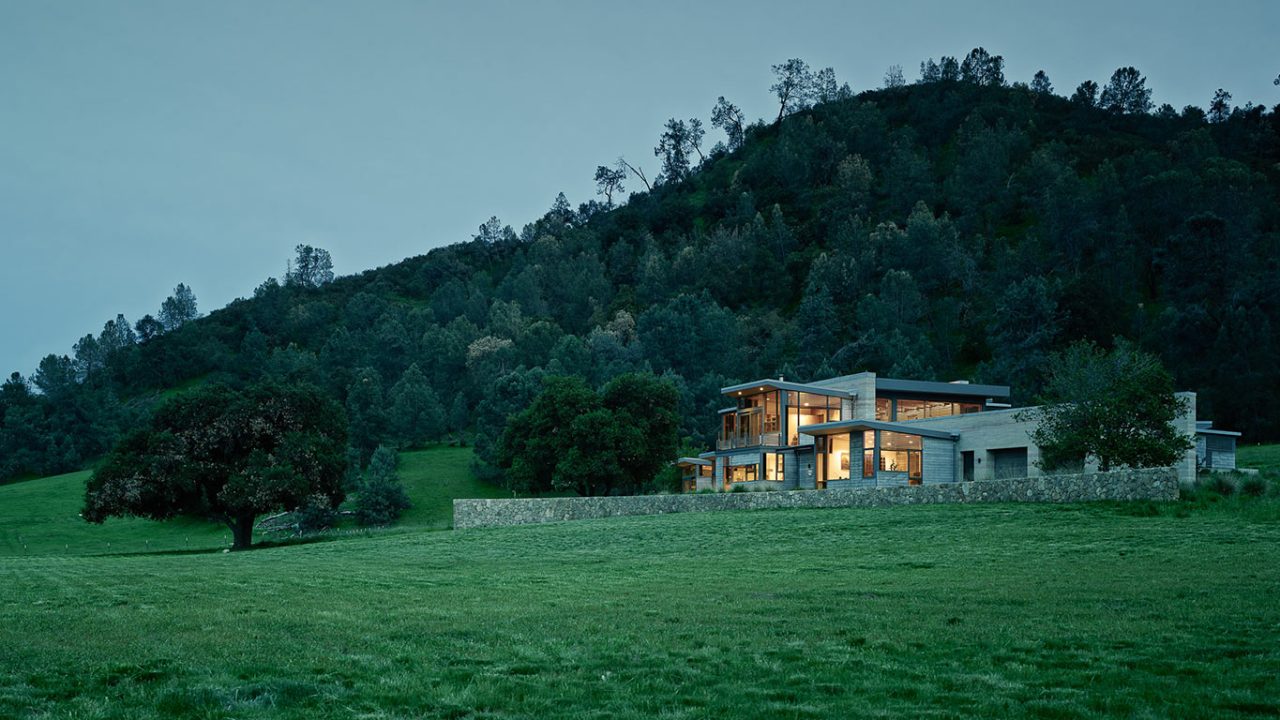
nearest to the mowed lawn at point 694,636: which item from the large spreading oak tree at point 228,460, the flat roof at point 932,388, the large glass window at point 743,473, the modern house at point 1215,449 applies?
the large spreading oak tree at point 228,460

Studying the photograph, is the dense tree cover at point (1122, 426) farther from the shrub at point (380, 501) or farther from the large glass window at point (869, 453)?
the shrub at point (380, 501)

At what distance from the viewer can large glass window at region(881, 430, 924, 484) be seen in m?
47.0

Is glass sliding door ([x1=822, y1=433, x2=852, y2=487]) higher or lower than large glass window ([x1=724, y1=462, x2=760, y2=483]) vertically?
higher

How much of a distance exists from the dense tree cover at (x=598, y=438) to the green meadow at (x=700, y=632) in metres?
30.5

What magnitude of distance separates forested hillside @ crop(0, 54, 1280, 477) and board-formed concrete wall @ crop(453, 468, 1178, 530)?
35.5m

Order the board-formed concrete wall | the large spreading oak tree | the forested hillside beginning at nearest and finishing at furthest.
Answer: the board-formed concrete wall
the large spreading oak tree
the forested hillside

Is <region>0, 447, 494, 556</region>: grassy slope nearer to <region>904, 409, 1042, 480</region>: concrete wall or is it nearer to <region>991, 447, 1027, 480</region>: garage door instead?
<region>904, 409, 1042, 480</region>: concrete wall

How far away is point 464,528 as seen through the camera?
42.0 m

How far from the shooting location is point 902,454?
47375mm

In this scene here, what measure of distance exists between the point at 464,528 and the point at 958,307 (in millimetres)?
72281

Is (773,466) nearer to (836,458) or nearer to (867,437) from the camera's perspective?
(836,458)

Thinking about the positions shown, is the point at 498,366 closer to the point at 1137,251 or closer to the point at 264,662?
the point at 1137,251

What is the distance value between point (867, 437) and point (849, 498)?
11.4 metres

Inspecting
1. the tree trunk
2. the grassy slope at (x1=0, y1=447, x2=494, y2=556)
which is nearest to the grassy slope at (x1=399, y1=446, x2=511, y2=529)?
the grassy slope at (x1=0, y1=447, x2=494, y2=556)
